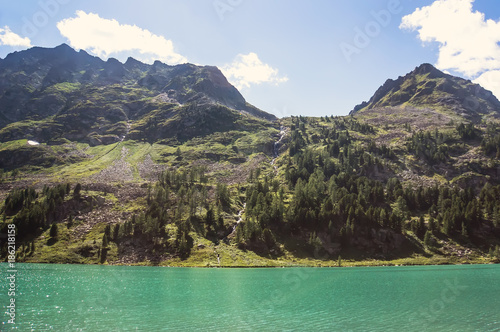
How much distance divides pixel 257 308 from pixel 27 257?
10539 centimetres

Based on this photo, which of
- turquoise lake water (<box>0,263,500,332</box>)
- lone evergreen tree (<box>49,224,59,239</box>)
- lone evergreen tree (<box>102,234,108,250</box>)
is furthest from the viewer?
lone evergreen tree (<box>49,224,59,239</box>)

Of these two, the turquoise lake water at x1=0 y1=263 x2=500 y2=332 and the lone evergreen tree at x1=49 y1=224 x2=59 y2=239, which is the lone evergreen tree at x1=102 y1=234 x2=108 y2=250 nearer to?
the lone evergreen tree at x1=49 y1=224 x2=59 y2=239

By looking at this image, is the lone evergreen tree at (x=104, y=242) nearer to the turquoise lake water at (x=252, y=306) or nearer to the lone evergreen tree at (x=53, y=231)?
the lone evergreen tree at (x=53, y=231)

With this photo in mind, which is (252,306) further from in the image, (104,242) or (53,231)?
(53,231)

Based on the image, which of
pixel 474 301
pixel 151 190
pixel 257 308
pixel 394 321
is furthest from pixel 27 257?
pixel 474 301

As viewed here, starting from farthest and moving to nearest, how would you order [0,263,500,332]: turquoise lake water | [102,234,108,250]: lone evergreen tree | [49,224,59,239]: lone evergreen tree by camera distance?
1. [49,224,59,239]: lone evergreen tree
2. [102,234,108,250]: lone evergreen tree
3. [0,263,500,332]: turquoise lake water

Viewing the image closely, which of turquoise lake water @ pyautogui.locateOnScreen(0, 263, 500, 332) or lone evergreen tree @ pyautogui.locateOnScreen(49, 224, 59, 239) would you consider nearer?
turquoise lake water @ pyautogui.locateOnScreen(0, 263, 500, 332)

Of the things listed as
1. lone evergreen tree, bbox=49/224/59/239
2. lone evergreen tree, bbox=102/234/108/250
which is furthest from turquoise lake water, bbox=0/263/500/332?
lone evergreen tree, bbox=49/224/59/239

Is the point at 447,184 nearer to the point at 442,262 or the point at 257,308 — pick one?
the point at 442,262

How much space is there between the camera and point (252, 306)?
145ft

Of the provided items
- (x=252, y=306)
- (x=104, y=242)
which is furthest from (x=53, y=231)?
(x=252, y=306)

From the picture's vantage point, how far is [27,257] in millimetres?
106750

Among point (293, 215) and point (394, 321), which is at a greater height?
point (293, 215)

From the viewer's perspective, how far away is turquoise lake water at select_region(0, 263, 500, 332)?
109 ft
